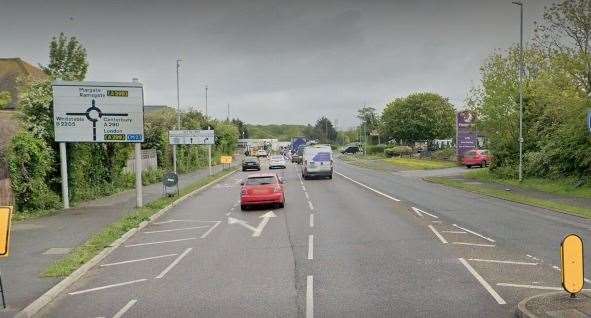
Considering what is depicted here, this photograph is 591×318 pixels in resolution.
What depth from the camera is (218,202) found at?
2648cm

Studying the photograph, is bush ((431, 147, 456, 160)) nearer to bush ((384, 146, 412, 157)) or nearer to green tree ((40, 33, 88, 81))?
bush ((384, 146, 412, 157))

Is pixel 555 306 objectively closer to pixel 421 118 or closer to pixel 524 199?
pixel 524 199

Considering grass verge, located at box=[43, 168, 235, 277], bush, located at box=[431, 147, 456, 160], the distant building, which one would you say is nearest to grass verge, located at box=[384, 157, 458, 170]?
bush, located at box=[431, 147, 456, 160]

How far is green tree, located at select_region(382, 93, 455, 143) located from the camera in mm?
90125

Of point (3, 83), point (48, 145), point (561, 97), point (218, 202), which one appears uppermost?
point (3, 83)

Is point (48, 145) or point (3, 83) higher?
point (3, 83)

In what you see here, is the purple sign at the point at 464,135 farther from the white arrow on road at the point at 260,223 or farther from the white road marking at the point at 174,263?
the white road marking at the point at 174,263

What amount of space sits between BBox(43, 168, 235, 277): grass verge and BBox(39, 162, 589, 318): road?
468 mm

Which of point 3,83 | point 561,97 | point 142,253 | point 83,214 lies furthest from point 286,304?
point 3,83

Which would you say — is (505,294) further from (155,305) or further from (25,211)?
(25,211)

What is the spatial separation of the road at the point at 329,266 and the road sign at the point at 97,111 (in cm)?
455

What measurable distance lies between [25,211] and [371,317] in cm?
1683

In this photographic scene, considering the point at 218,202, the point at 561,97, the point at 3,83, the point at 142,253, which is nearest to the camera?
A: the point at 142,253

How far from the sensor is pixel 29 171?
843 inches
